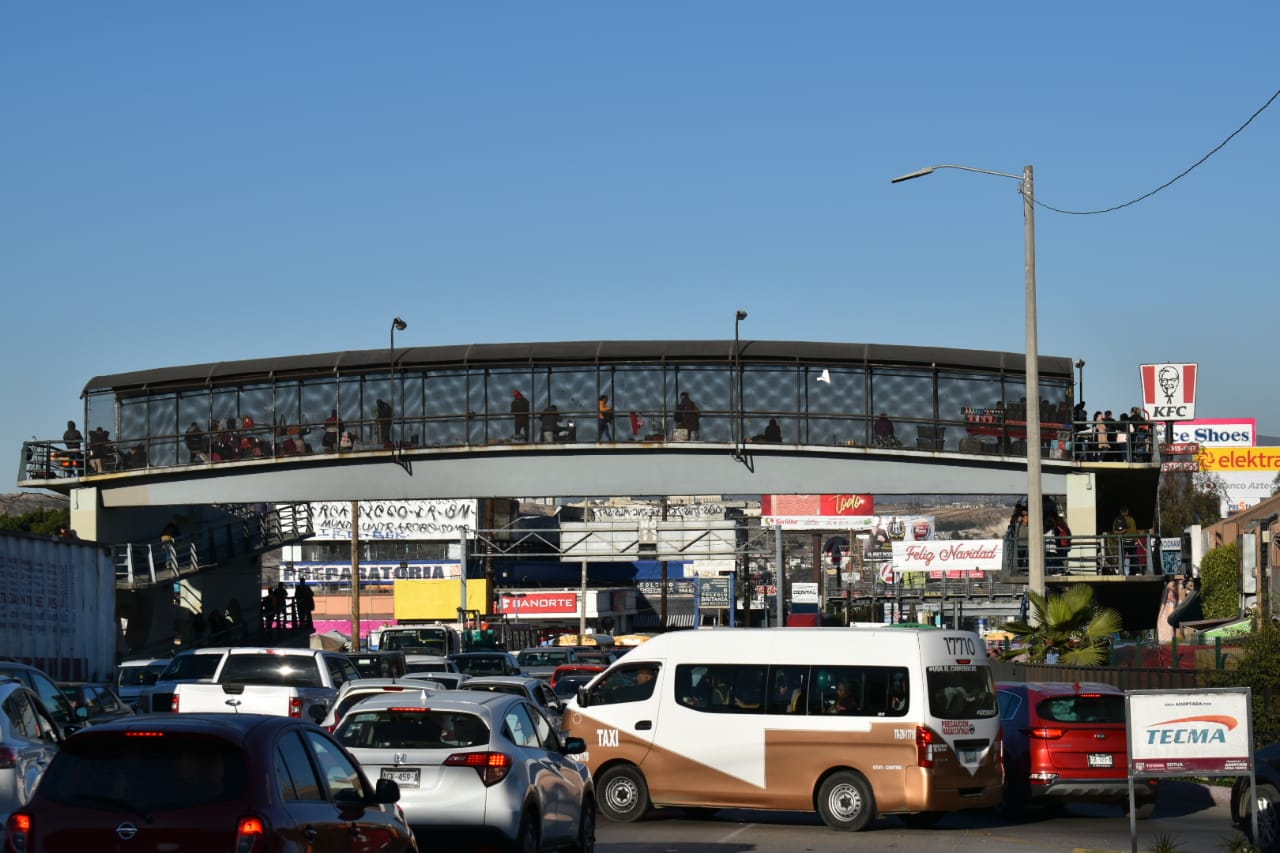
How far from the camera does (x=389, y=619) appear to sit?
94875 millimetres

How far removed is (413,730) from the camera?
1356 cm

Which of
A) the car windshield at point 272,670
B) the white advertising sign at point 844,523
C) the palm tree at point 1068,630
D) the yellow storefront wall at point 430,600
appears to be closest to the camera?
the car windshield at point 272,670

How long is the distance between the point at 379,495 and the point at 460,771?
27923mm

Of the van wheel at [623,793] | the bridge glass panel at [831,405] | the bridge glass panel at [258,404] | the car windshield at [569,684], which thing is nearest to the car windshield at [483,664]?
the car windshield at [569,684]

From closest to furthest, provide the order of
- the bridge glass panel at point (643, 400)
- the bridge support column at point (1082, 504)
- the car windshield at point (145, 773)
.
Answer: the car windshield at point (145, 773) < the bridge support column at point (1082, 504) < the bridge glass panel at point (643, 400)

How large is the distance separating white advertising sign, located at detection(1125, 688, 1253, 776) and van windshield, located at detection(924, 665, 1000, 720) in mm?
3673

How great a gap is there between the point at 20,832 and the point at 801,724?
1042 centimetres

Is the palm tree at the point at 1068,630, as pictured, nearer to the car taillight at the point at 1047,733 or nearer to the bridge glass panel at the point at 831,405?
the car taillight at the point at 1047,733

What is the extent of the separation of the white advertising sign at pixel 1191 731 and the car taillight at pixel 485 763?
5.31 m

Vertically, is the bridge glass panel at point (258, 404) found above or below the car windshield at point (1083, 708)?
above

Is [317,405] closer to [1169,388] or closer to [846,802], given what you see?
[846,802]

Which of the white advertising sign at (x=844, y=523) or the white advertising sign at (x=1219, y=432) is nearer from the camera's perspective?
the white advertising sign at (x=1219, y=432)

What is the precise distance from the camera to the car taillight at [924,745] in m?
17.8

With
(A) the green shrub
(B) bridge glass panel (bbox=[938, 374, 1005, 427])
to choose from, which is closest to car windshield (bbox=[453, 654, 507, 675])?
(B) bridge glass panel (bbox=[938, 374, 1005, 427])
